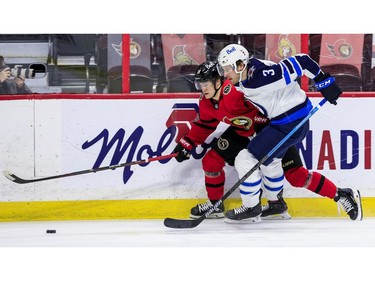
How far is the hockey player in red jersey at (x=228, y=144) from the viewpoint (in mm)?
4998

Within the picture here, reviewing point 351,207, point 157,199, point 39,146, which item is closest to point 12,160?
point 39,146

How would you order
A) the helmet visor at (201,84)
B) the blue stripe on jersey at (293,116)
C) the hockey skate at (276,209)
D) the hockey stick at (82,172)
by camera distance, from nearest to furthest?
the blue stripe on jersey at (293,116) → the helmet visor at (201,84) → the hockey stick at (82,172) → the hockey skate at (276,209)

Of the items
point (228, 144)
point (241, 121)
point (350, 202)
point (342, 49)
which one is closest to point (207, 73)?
point (241, 121)

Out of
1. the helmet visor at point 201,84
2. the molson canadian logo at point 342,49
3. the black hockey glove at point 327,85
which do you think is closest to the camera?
the black hockey glove at point 327,85

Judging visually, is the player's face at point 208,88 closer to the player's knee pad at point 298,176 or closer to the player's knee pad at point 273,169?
the player's knee pad at point 273,169

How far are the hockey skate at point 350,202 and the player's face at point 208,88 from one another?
0.98 meters

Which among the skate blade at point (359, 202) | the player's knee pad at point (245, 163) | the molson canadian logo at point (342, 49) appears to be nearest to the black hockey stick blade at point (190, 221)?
the player's knee pad at point (245, 163)

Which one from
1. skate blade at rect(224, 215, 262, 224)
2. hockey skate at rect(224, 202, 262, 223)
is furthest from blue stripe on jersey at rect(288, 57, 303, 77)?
skate blade at rect(224, 215, 262, 224)

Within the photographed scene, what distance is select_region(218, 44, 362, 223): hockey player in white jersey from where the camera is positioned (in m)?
4.74

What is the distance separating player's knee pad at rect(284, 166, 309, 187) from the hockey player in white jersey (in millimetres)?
104

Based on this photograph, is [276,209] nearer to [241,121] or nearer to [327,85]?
[241,121]

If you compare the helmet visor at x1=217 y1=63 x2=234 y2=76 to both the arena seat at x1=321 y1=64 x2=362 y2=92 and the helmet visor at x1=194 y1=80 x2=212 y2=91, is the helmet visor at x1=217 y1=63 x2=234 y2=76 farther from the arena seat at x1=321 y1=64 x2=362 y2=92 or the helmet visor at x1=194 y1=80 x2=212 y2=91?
the arena seat at x1=321 y1=64 x2=362 y2=92

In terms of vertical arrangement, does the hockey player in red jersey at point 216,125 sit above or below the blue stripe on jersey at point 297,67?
below

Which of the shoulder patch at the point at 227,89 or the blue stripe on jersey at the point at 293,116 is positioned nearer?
the blue stripe on jersey at the point at 293,116
